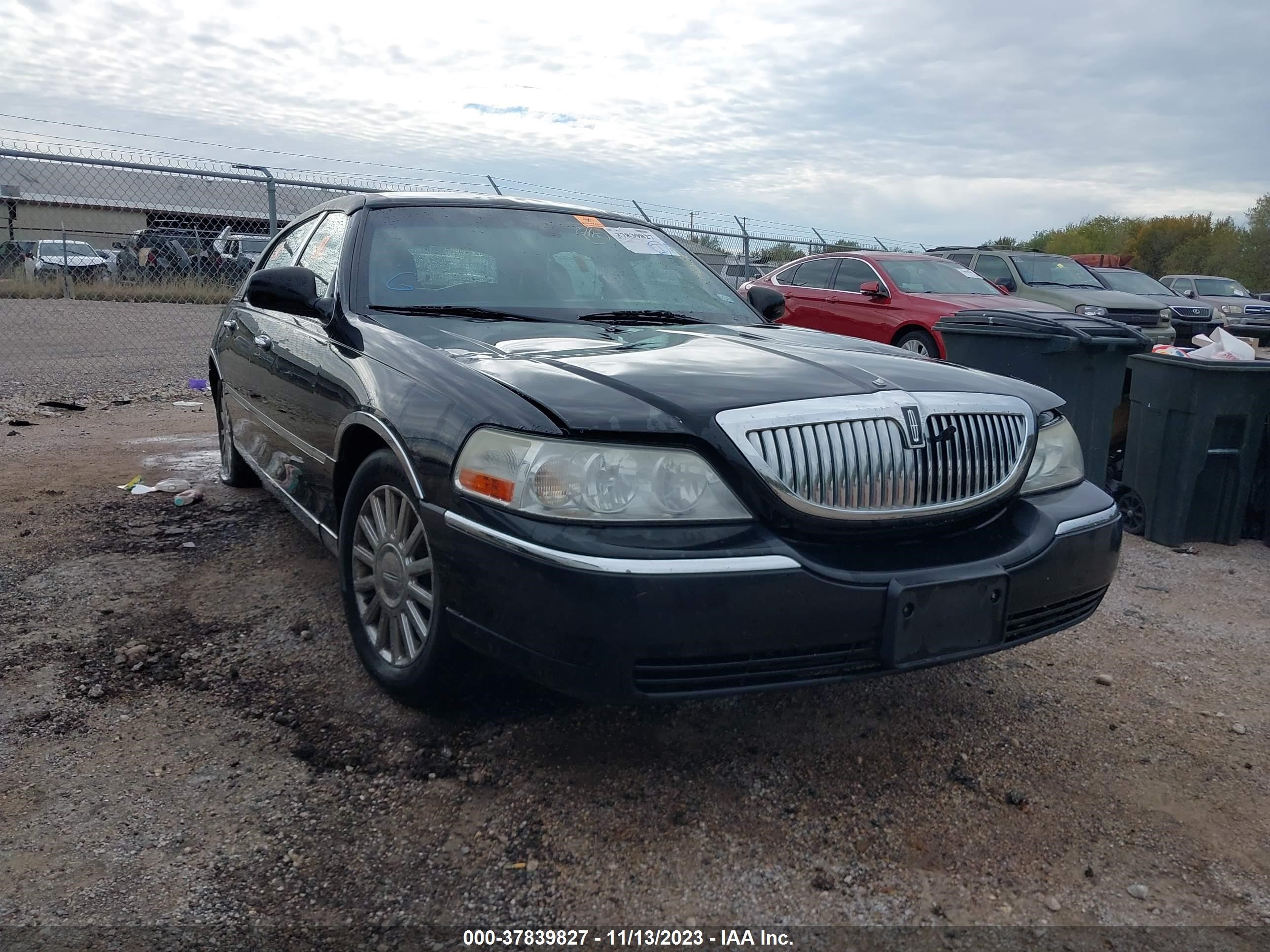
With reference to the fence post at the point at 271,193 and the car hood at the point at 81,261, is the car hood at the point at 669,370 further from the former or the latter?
the car hood at the point at 81,261

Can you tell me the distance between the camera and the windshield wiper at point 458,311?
3379 mm

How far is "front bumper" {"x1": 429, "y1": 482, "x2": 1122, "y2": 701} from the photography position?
7.15ft

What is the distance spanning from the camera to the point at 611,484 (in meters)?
2.29

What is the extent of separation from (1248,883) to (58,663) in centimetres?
344

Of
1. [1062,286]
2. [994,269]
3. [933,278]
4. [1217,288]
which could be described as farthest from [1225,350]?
[1217,288]

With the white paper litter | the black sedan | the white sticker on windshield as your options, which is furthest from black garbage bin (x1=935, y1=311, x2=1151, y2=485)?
the black sedan

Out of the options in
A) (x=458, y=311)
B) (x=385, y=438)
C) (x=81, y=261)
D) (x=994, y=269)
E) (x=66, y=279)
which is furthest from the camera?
(x=81, y=261)

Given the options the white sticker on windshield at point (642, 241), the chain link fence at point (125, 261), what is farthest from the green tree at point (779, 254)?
the white sticker on windshield at point (642, 241)

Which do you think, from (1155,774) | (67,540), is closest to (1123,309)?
(1155,774)

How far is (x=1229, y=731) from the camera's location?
306 centimetres

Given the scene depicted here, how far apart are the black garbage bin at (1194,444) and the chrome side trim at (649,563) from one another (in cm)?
378

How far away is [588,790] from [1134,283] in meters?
15.8

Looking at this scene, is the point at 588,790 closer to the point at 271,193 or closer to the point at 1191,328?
the point at 271,193

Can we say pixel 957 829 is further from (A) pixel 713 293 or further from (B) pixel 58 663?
(B) pixel 58 663
